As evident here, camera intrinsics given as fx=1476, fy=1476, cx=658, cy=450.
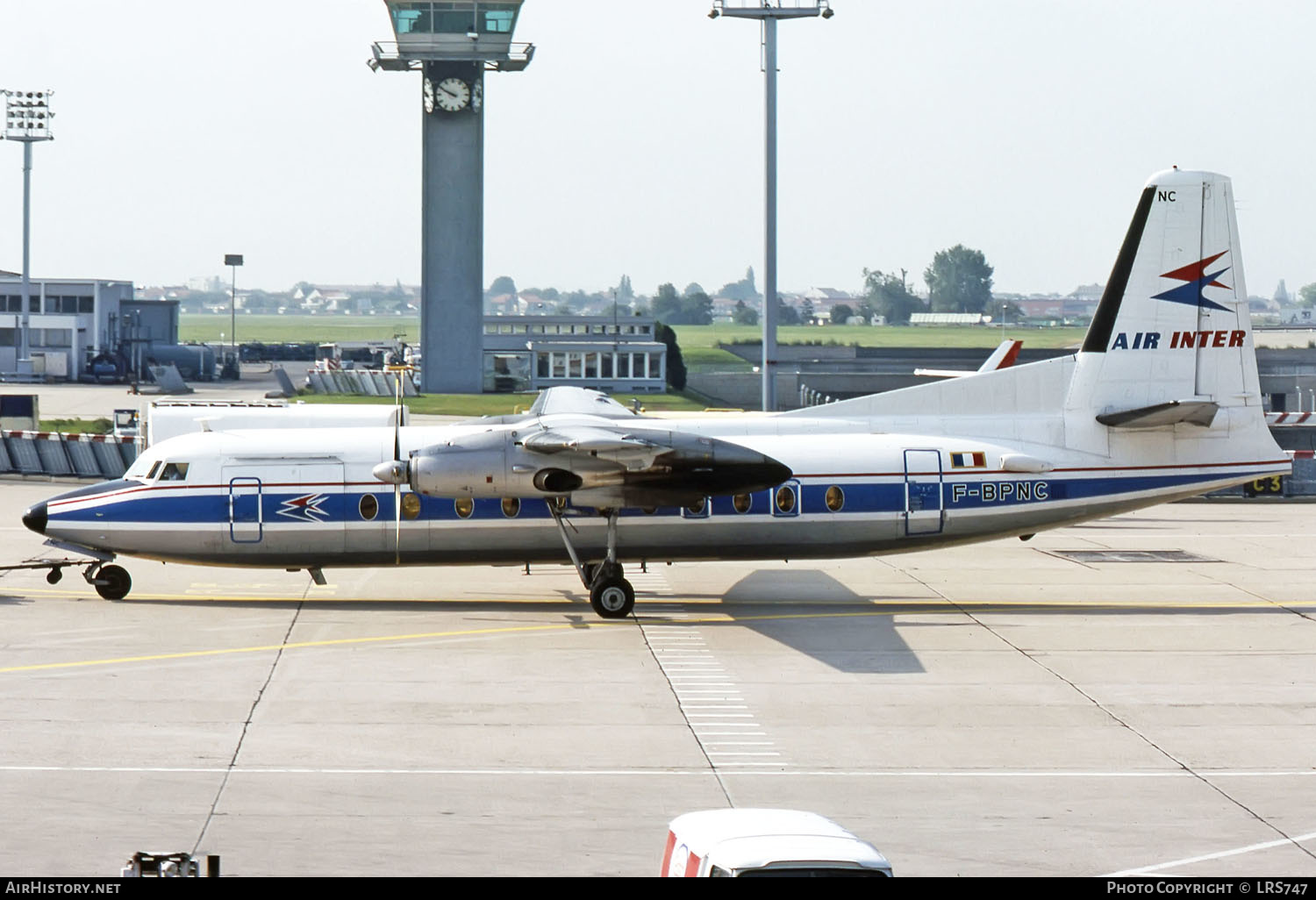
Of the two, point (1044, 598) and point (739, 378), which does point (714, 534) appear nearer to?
point (1044, 598)

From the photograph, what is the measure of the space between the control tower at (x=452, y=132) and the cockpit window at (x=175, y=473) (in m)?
57.0

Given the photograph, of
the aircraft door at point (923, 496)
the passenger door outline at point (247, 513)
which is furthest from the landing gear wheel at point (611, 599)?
the passenger door outline at point (247, 513)

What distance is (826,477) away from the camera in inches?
939

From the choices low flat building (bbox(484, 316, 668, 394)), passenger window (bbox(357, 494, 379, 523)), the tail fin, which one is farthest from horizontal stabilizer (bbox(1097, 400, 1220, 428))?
low flat building (bbox(484, 316, 668, 394))

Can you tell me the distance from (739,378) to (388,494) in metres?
60.9

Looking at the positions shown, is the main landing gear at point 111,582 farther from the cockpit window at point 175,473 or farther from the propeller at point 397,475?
the propeller at point 397,475

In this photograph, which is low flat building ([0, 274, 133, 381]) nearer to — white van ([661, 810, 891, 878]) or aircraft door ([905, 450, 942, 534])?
aircraft door ([905, 450, 942, 534])

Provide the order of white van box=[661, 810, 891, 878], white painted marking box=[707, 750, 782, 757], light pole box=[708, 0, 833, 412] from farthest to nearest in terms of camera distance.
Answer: light pole box=[708, 0, 833, 412] → white painted marking box=[707, 750, 782, 757] → white van box=[661, 810, 891, 878]

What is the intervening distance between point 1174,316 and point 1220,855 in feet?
45.7

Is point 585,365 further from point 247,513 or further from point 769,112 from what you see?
point 247,513

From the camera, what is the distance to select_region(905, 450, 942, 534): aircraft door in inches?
939

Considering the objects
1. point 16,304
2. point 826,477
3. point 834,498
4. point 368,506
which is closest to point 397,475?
point 368,506

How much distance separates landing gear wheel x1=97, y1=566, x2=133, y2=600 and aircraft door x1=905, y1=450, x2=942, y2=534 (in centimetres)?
1292
